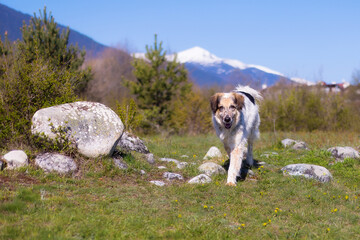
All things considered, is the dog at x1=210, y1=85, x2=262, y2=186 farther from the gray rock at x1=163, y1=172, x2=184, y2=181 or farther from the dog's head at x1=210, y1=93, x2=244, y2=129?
the gray rock at x1=163, y1=172, x2=184, y2=181

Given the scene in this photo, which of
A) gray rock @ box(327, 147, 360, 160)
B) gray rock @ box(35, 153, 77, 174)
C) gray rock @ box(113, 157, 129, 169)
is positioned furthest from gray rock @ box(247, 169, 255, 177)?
gray rock @ box(35, 153, 77, 174)

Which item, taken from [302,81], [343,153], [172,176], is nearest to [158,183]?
[172,176]

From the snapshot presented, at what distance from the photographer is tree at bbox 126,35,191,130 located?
2292 centimetres

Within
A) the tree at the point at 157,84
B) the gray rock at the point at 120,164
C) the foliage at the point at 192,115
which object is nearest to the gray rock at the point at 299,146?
the gray rock at the point at 120,164

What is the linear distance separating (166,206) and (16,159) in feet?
10.8

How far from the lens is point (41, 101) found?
8.02 meters

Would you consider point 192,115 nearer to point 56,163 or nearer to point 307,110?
point 307,110

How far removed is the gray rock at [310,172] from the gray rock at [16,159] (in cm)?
556

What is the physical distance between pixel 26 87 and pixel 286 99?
60.7 feet

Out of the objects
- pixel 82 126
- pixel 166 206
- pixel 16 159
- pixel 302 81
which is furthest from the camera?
pixel 302 81

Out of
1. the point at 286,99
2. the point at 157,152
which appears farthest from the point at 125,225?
the point at 286,99

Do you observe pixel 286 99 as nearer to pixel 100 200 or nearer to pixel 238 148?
pixel 238 148

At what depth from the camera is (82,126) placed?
740 centimetres

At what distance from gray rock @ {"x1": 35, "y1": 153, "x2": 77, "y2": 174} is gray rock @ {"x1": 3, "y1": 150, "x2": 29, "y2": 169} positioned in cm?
23
